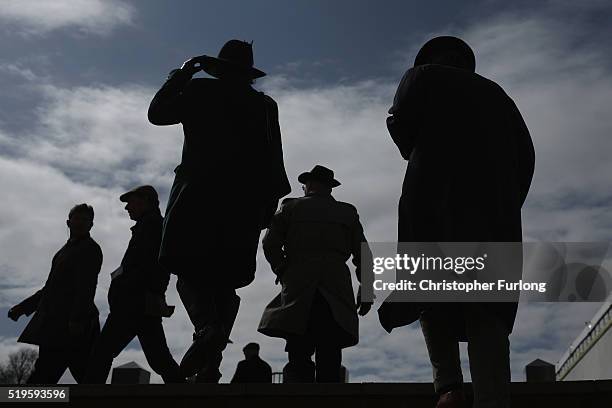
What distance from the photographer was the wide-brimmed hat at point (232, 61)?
5.63 metres

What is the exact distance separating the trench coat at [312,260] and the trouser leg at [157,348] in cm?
81

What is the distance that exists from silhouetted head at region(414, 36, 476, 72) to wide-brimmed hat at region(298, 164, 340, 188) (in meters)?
2.50

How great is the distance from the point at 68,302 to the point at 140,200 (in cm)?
102

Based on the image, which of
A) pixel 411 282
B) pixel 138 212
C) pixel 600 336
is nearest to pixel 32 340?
pixel 138 212

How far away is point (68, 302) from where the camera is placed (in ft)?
22.0

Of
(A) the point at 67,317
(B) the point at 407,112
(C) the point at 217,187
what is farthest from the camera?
(A) the point at 67,317

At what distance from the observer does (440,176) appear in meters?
3.90

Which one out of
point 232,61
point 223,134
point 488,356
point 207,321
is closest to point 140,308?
point 207,321

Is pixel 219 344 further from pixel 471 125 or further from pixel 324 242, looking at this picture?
pixel 471 125

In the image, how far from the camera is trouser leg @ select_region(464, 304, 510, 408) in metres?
3.46

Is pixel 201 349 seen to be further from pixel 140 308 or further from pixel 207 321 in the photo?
pixel 140 308

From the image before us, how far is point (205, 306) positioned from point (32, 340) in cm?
214

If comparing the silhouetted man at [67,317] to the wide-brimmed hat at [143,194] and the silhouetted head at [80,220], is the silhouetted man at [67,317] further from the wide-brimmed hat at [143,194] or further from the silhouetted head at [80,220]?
the wide-brimmed hat at [143,194]

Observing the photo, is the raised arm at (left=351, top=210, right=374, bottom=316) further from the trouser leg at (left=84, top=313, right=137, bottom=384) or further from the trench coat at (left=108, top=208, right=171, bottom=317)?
the trouser leg at (left=84, top=313, right=137, bottom=384)
